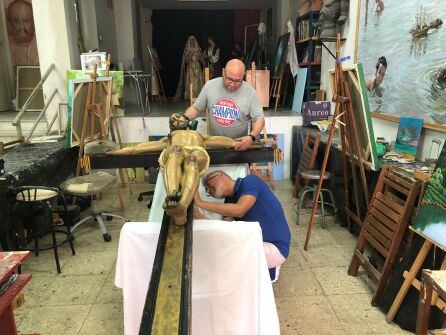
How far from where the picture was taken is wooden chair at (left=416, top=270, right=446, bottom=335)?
1274 mm

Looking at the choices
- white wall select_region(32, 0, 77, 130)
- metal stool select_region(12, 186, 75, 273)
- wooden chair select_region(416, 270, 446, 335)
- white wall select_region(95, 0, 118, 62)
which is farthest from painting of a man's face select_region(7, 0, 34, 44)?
wooden chair select_region(416, 270, 446, 335)

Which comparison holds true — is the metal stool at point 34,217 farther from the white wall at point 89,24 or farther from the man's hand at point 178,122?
the white wall at point 89,24

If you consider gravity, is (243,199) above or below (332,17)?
below

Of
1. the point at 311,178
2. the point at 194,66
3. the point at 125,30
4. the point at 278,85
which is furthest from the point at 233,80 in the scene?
the point at 125,30

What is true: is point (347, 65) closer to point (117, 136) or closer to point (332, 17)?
point (332, 17)

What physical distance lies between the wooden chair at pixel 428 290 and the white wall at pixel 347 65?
5.52 feet

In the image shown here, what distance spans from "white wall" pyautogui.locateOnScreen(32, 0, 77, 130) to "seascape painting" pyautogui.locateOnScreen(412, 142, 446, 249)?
4481 mm

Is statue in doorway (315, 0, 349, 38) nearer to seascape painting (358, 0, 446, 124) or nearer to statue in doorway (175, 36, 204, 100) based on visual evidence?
seascape painting (358, 0, 446, 124)

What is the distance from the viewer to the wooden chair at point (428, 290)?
1274 millimetres

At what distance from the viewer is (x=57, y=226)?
360cm

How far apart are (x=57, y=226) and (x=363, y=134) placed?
9.78 ft

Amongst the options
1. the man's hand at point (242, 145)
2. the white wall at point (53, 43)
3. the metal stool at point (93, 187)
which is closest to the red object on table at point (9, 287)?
the man's hand at point (242, 145)

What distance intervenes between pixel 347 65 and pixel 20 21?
6.07 m

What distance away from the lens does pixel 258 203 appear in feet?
6.66
